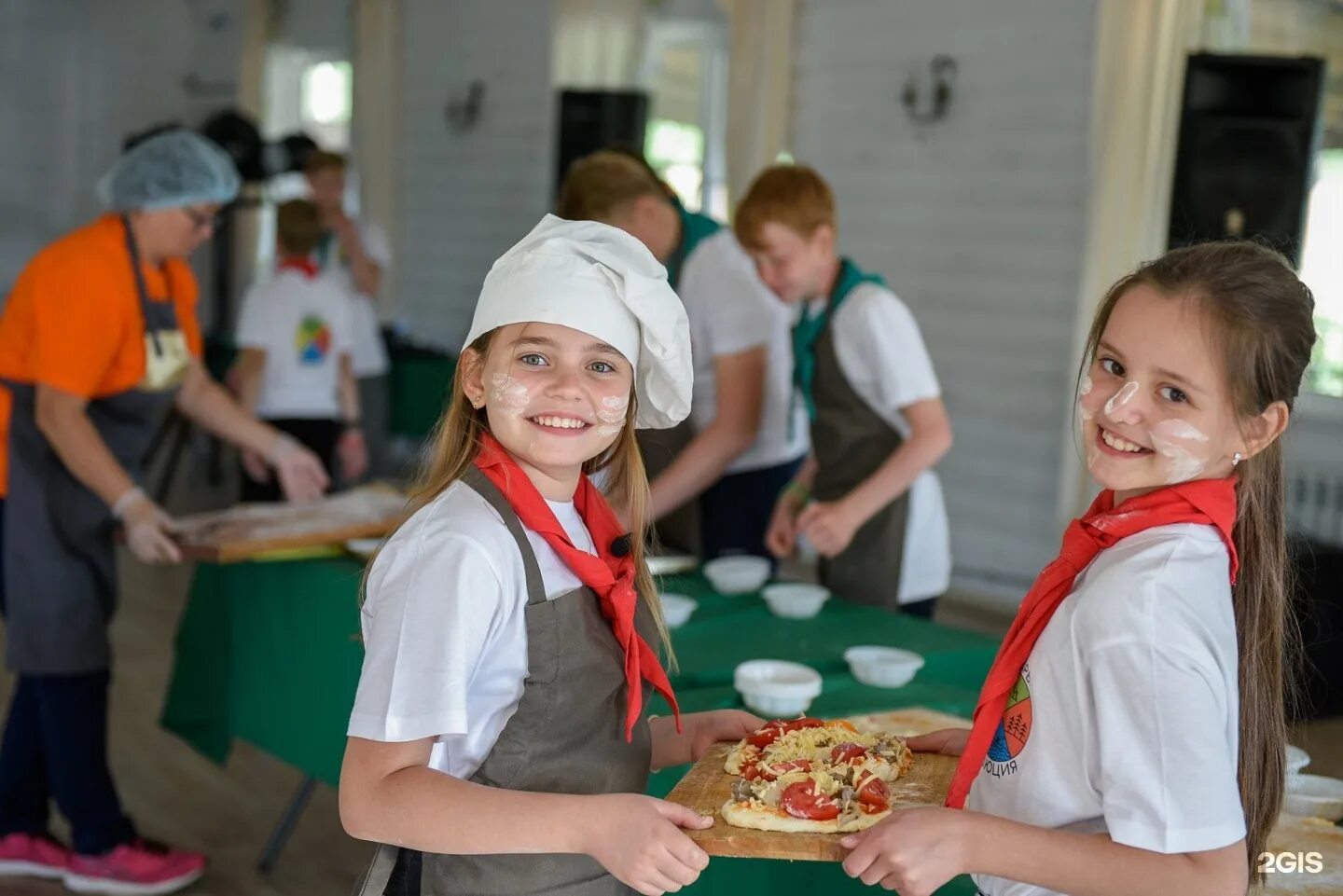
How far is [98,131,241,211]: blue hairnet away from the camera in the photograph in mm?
3090

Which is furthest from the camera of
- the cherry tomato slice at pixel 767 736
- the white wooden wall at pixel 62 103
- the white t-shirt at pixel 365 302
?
the white wooden wall at pixel 62 103

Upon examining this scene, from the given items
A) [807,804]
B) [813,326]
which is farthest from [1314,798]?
[813,326]

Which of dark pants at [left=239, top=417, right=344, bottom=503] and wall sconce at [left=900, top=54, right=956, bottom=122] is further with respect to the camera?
wall sconce at [left=900, top=54, right=956, bottom=122]

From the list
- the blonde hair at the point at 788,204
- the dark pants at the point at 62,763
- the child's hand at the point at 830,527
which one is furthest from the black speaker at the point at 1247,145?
the dark pants at the point at 62,763

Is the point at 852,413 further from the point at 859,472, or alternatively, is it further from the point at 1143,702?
the point at 1143,702

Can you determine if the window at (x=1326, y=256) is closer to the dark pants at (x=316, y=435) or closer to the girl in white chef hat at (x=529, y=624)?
the dark pants at (x=316, y=435)

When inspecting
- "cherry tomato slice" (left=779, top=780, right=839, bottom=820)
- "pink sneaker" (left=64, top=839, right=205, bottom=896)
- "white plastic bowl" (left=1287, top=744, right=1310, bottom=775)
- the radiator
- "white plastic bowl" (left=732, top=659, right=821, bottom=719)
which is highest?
"cherry tomato slice" (left=779, top=780, right=839, bottom=820)

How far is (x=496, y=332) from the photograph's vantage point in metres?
1.55

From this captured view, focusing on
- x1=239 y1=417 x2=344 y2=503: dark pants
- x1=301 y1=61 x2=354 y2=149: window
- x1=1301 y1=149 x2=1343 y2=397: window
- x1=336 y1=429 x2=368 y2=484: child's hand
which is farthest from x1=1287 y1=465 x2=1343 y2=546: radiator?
x1=301 y1=61 x2=354 y2=149: window

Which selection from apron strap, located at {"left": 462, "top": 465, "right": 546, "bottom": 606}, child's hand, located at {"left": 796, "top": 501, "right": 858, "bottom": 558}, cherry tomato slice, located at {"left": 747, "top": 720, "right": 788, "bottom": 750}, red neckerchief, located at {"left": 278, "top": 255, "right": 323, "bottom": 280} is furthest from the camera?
red neckerchief, located at {"left": 278, "top": 255, "right": 323, "bottom": 280}

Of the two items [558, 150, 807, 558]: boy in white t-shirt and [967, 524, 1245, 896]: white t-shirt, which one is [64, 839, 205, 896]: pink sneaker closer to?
[558, 150, 807, 558]: boy in white t-shirt

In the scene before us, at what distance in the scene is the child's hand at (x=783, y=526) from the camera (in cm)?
328

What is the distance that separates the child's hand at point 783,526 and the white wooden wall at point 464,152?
16.7 ft

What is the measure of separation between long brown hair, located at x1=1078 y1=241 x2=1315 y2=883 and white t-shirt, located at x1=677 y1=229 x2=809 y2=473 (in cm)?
191
